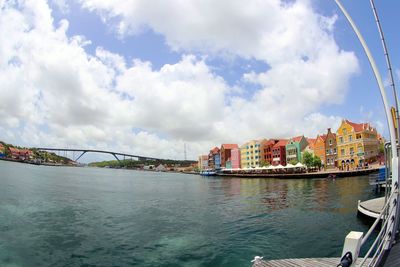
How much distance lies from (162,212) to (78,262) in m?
18.9

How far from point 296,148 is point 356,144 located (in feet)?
125

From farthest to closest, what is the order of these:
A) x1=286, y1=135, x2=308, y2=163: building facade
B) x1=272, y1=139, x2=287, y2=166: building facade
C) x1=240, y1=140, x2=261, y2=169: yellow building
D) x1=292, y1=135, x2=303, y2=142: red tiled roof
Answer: x1=240, y1=140, x2=261, y2=169: yellow building → x1=272, y1=139, x2=287, y2=166: building facade → x1=292, y1=135, x2=303, y2=142: red tiled roof → x1=286, y1=135, x2=308, y2=163: building facade

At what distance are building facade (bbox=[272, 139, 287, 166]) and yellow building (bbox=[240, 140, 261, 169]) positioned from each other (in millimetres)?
13994

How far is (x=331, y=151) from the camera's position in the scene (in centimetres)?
12394

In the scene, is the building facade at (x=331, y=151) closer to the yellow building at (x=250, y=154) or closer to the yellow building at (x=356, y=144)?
the yellow building at (x=356, y=144)

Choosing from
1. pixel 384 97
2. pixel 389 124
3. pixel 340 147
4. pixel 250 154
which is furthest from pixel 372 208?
pixel 250 154

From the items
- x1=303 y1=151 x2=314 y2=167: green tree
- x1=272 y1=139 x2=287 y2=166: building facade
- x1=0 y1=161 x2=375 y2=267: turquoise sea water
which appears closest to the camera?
x1=0 y1=161 x2=375 y2=267: turquoise sea water

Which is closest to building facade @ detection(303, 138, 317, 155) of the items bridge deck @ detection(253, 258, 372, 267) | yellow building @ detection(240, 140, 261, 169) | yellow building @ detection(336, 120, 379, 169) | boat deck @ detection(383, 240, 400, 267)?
yellow building @ detection(336, 120, 379, 169)

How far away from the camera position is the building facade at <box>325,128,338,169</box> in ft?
402

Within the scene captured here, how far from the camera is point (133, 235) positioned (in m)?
26.1

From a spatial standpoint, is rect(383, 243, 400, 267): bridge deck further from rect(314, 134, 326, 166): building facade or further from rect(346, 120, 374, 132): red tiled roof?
rect(314, 134, 326, 166): building facade

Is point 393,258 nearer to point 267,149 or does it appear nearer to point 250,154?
point 267,149

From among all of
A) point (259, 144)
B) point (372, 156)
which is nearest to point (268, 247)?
point (372, 156)

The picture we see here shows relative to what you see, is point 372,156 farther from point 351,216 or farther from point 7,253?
point 7,253
